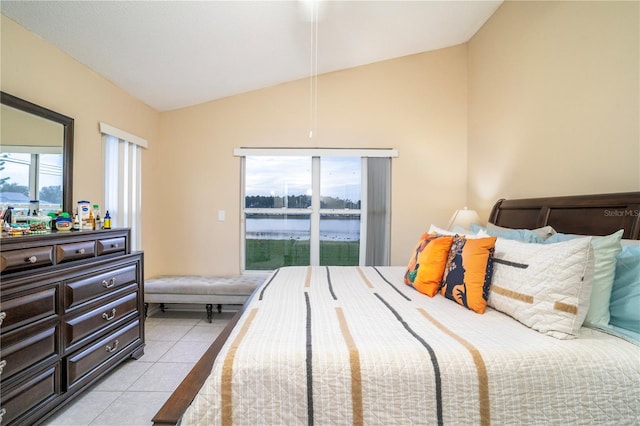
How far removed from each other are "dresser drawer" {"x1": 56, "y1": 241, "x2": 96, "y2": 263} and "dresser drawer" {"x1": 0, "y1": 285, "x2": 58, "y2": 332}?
17 cm

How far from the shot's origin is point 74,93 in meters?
2.22

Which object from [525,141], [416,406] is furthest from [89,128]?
[525,141]

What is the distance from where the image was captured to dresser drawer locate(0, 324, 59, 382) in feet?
4.33

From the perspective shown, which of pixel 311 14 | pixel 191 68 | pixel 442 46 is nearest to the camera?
pixel 311 14

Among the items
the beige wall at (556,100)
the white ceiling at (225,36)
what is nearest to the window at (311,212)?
the white ceiling at (225,36)

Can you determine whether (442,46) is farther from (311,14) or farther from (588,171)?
(588,171)

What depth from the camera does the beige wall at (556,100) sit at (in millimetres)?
1560

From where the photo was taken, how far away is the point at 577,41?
184cm

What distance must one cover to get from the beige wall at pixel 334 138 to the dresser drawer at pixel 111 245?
53.4 inches

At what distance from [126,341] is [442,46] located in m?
4.29

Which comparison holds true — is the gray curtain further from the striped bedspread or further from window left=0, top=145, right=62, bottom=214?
window left=0, top=145, right=62, bottom=214

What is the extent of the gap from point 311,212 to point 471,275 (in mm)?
2293

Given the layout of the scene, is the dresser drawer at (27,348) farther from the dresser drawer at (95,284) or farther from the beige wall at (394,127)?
the beige wall at (394,127)

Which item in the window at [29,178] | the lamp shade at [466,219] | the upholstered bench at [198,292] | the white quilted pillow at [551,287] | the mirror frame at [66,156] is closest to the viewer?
the white quilted pillow at [551,287]
